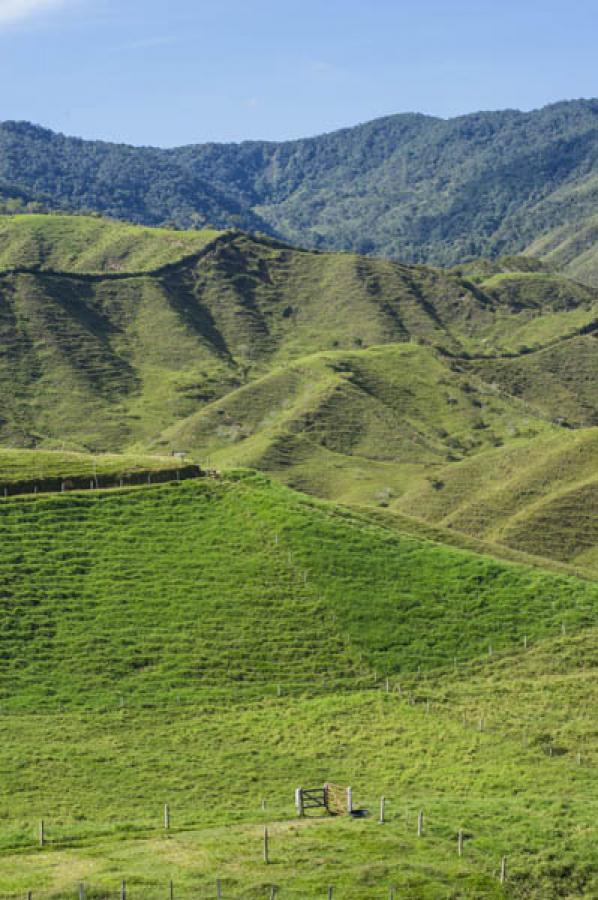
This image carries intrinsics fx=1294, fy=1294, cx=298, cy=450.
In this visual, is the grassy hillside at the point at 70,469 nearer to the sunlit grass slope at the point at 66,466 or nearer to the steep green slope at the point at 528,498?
the sunlit grass slope at the point at 66,466

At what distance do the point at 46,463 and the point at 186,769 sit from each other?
41.2m

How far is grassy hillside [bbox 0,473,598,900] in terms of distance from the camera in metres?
46.6

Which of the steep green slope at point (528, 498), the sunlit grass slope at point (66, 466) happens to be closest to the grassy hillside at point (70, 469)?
the sunlit grass slope at point (66, 466)

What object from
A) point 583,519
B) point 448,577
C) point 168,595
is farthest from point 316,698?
point 583,519

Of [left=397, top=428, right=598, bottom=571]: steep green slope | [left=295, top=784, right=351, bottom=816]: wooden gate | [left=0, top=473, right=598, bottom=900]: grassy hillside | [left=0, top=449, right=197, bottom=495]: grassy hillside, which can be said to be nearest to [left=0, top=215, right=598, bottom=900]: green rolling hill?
[left=0, top=473, right=598, bottom=900]: grassy hillside

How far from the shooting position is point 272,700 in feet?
227

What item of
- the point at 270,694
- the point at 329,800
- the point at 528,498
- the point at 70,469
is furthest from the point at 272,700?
the point at 528,498

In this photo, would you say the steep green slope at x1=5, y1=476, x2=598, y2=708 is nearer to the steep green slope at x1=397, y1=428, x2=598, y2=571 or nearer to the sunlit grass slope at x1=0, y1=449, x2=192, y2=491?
the sunlit grass slope at x1=0, y1=449, x2=192, y2=491

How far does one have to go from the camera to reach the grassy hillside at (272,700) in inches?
1833

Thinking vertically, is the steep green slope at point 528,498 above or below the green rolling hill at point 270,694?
above

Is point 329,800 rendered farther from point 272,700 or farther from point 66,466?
point 66,466

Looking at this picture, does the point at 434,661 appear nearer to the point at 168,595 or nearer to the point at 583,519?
the point at 168,595

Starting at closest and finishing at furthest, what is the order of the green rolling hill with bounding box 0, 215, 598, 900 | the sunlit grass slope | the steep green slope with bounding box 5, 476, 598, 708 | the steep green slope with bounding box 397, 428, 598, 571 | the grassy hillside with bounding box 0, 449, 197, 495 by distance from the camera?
the green rolling hill with bounding box 0, 215, 598, 900 < the steep green slope with bounding box 5, 476, 598, 708 < the grassy hillside with bounding box 0, 449, 197, 495 < the sunlit grass slope < the steep green slope with bounding box 397, 428, 598, 571

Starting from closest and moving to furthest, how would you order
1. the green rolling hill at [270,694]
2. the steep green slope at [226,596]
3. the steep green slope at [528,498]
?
1. the green rolling hill at [270,694]
2. the steep green slope at [226,596]
3. the steep green slope at [528,498]
